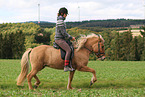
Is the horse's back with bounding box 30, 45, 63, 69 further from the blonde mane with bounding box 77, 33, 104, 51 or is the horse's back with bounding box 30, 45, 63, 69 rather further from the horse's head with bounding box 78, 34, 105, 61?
the horse's head with bounding box 78, 34, 105, 61

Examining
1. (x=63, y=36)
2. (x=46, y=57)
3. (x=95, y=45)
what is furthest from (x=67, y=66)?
(x=95, y=45)

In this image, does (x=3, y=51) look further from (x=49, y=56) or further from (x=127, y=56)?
(x=49, y=56)

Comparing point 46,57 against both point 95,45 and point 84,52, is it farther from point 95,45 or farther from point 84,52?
point 95,45

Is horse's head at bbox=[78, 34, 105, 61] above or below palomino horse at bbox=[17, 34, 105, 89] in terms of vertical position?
above

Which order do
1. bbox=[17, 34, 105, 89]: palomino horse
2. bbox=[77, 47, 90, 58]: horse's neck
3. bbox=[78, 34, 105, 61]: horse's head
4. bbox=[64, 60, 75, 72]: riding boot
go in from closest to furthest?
1. bbox=[64, 60, 75, 72]: riding boot
2. bbox=[17, 34, 105, 89]: palomino horse
3. bbox=[77, 47, 90, 58]: horse's neck
4. bbox=[78, 34, 105, 61]: horse's head

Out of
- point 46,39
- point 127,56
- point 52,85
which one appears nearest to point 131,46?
point 127,56

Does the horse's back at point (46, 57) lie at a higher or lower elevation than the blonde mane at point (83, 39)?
lower

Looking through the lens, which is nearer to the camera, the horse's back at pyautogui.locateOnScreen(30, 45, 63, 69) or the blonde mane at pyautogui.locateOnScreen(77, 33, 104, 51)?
the horse's back at pyautogui.locateOnScreen(30, 45, 63, 69)

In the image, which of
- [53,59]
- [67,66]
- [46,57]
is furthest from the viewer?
[46,57]

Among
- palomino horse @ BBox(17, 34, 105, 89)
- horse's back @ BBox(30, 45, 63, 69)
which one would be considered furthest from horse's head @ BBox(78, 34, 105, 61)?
horse's back @ BBox(30, 45, 63, 69)

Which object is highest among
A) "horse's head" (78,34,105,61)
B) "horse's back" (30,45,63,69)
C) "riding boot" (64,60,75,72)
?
"horse's head" (78,34,105,61)

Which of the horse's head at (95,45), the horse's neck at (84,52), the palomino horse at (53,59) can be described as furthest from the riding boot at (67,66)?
the horse's head at (95,45)

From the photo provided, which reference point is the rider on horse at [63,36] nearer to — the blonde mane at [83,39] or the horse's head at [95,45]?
the blonde mane at [83,39]

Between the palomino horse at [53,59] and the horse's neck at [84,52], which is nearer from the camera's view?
the palomino horse at [53,59]
